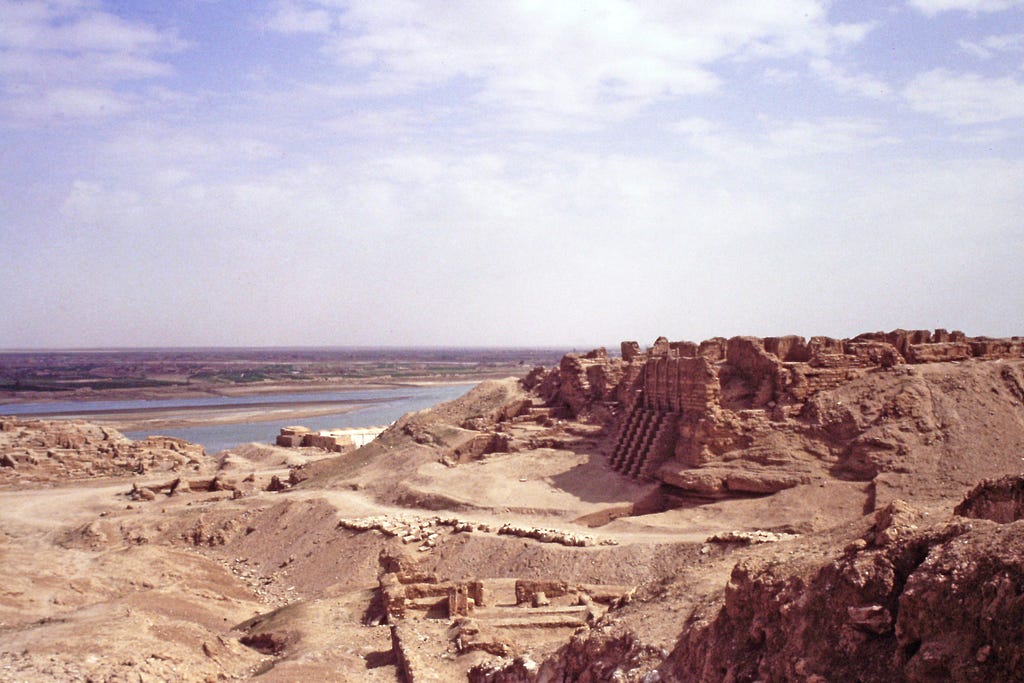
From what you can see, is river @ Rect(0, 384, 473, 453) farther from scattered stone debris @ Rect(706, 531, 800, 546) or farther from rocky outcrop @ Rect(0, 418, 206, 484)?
scattered stone debris @ Rect(706, 531, 800, 546)

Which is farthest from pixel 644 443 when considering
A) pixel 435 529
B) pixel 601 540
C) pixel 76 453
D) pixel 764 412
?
pixel 76 453

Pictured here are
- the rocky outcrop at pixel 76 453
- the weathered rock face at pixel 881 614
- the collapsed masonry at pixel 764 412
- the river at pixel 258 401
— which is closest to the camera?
the weathered rock face at pixel 881 614

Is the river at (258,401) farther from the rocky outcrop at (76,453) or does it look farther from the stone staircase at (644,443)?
the stone staircase at (644,443)

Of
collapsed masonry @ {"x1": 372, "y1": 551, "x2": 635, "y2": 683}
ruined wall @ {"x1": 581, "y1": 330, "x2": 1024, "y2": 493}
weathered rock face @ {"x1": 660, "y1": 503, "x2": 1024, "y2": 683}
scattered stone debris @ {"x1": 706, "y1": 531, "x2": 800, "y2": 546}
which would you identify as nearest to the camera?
weathered rock face @ {"x1": 660, "y1": 503, "x2": 1024, "y2": 683}

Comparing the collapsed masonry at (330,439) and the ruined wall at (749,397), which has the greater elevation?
the ruined wall at (749,397)

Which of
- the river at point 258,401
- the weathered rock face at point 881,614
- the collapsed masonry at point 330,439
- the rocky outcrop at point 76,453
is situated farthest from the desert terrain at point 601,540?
the river at point 258,401

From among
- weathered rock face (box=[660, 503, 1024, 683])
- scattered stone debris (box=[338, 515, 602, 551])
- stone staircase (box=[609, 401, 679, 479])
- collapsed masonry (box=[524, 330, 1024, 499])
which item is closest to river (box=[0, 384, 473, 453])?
scattered stone debris (box=[338, 515, 602, 551])

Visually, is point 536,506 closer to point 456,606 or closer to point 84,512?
point 456,606

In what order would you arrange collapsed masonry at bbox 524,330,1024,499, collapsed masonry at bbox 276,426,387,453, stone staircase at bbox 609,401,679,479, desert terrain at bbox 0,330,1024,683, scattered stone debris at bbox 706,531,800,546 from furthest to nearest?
collapsed masonry at bbox 276,426,387,453 → stone staircase at bbox 609,401,679,479 → collapsed masonry at bbox 524,330,1024,499 → scattered stone debris at bbox 706,531,800,546 → desert terrain at bbox 0,330,1024,683
